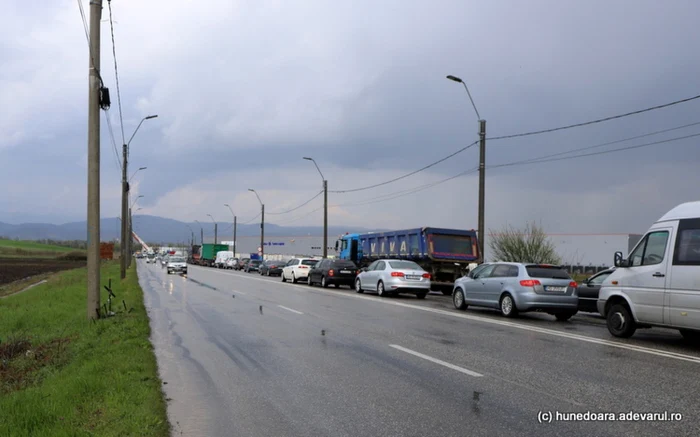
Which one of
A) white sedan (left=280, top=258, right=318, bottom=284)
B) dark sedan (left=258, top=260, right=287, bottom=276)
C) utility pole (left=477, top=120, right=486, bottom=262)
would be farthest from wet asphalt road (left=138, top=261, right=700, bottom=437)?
dark sedan (left=258, top=260, right=287, bottom=276)

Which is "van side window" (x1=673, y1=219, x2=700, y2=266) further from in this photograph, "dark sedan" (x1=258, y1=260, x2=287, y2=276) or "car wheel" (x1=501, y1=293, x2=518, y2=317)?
"dark sedan" (x1=258, y1=260, x2=287, y2=276)

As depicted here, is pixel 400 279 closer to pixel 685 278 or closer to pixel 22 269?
pixel 685 278

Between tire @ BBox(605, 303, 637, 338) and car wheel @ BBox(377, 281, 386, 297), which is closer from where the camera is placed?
tire @ BBox(605, 303, 637, 338)

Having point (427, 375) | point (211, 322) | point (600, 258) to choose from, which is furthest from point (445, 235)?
point (600, 258)

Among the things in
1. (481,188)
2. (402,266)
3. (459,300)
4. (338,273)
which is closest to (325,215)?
(338,273)

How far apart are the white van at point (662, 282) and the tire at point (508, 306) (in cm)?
366

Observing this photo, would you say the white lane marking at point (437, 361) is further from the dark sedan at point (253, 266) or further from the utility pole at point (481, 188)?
the dark sedan at point (253, 266)

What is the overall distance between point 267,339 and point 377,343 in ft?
7.19

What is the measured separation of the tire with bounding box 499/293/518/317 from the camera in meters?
16.1

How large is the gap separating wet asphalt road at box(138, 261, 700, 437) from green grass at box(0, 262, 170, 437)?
0.34m

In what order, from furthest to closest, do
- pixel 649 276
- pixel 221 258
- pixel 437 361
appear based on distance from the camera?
1. pixel 221 258
2. pixel 649 276
3. pixel 437 361

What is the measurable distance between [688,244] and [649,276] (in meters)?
1.04

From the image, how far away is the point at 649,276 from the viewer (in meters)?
11.4

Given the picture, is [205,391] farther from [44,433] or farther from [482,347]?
[482,347]
